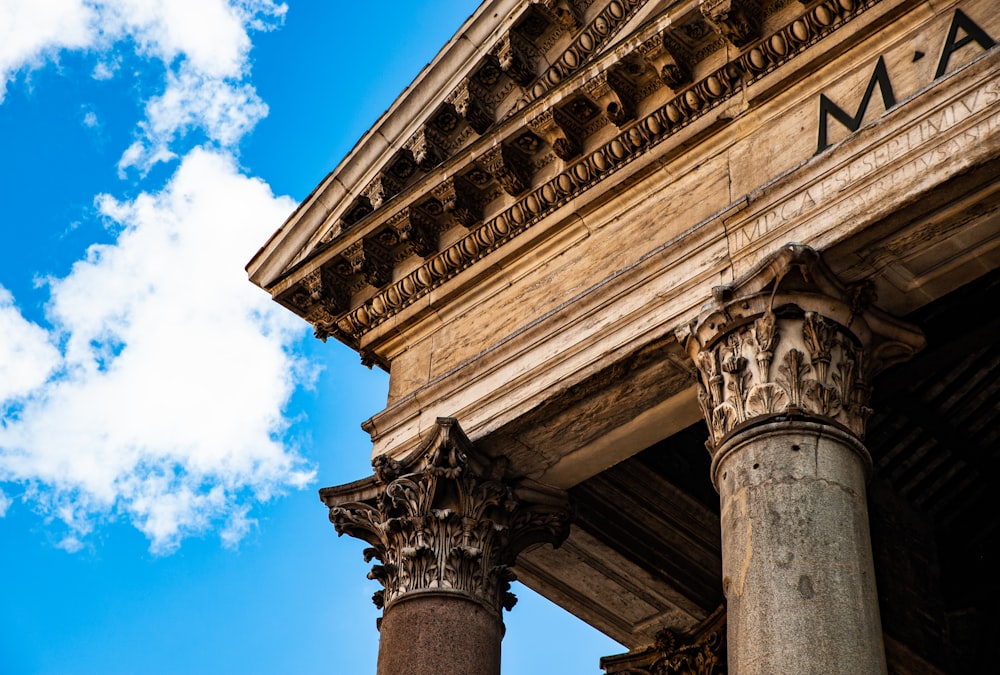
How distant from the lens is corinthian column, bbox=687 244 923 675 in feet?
30.6

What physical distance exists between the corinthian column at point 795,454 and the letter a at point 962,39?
5.88 ft

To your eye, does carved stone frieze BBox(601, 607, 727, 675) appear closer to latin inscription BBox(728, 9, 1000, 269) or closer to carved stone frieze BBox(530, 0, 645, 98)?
latin inscription BBox(728, 9, 1000, 269)

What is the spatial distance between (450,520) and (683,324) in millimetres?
2725

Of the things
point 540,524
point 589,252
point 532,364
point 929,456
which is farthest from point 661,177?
point 929,456

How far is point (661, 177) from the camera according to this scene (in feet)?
42.5

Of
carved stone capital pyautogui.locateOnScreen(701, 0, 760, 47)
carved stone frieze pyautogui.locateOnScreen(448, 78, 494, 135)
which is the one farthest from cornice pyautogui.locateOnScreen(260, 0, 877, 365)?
carved stone frieze pyautogui.locateOnScreen(448, 78, 494, 135)

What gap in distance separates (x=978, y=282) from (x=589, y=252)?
3.82m

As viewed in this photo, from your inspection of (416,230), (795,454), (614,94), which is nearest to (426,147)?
(416,230)

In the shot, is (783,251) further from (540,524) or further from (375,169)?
(375,169)

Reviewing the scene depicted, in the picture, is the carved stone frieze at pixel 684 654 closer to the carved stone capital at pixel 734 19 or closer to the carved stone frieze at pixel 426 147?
Answer: the carved stone frieze at pixel 426 147

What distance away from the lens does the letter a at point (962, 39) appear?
35.8 ft

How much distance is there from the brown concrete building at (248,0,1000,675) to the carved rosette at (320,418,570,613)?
0.10 ft

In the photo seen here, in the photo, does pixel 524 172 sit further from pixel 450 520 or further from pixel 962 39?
pixel 962 39

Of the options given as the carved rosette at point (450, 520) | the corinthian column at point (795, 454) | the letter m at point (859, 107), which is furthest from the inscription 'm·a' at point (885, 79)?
the carved rosette at point (450, 520)
